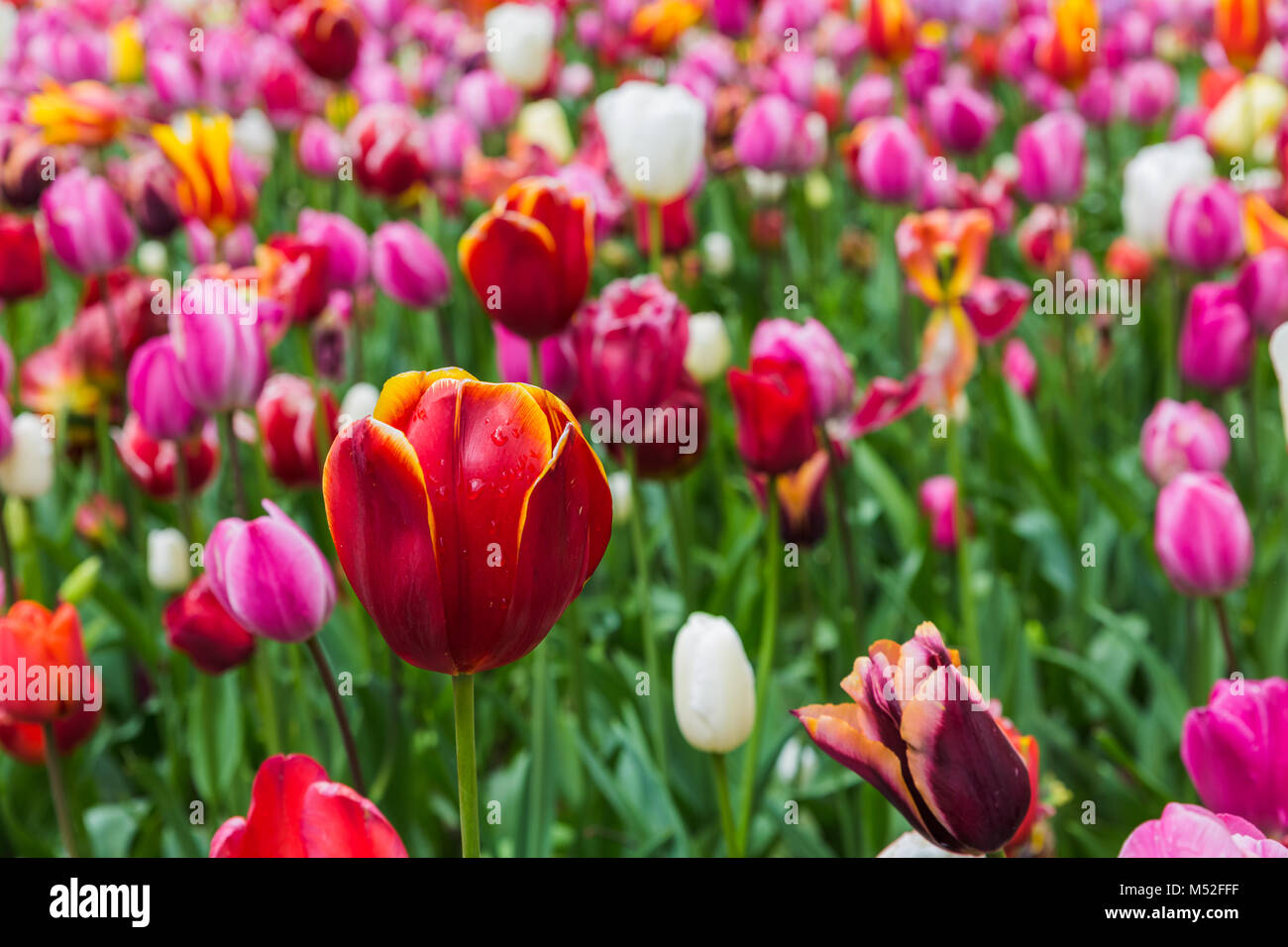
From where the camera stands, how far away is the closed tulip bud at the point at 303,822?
0.52m

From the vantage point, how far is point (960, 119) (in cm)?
225

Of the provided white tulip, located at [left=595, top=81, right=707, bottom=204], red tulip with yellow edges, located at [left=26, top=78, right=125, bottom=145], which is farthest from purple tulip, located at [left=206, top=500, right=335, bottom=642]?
red tulip with yellow edges, located at [left=26, top=78, right=125, bottom=145]

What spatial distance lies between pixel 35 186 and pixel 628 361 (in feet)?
4.15

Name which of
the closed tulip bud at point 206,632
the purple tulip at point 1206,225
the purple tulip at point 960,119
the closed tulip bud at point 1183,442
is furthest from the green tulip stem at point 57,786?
the purple tulip at point 960,119

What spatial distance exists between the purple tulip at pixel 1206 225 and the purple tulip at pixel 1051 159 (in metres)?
0.36

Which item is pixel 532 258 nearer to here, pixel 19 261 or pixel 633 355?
pixel 633 355

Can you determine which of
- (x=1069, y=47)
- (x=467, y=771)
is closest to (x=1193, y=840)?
(x=467, y=771)

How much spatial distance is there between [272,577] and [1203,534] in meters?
0.74

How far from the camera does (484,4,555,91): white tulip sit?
256cm

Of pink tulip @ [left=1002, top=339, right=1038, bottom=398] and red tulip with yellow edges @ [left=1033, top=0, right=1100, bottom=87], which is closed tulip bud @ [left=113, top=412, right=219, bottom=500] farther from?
red tulip with yellow edges @ [left=1033, top=0, right=1100, bottom=87]

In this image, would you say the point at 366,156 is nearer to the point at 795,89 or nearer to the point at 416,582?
the point at 795,89

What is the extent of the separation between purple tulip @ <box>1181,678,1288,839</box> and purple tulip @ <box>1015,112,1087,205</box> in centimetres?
144
